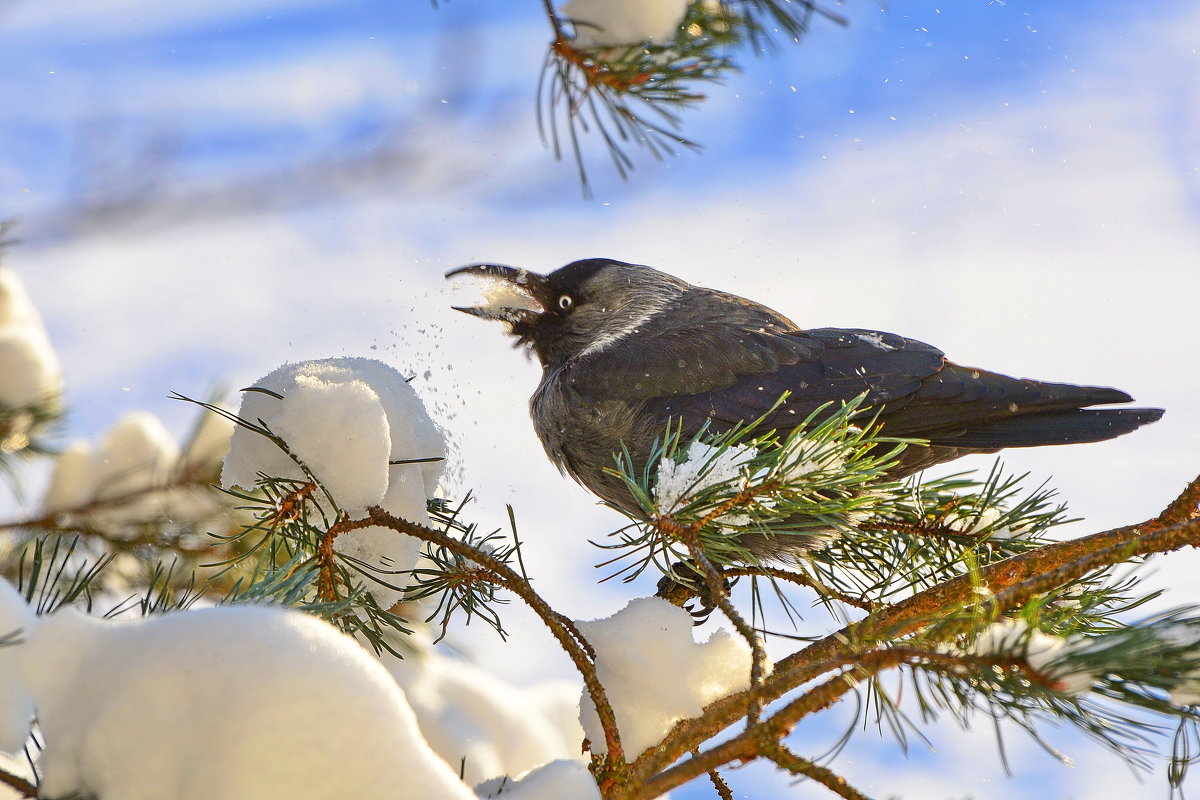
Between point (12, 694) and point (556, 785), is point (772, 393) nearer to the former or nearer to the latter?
point (556, 785)

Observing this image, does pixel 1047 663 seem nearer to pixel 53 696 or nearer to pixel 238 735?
pixel 238 735

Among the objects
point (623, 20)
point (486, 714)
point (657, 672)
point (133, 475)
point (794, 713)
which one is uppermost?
point (623, 20)

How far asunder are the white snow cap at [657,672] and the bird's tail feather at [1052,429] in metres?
1.05

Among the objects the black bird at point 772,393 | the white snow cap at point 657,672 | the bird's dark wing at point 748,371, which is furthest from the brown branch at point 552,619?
the bird's dark wing at point 748,371

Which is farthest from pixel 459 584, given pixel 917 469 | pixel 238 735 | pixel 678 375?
pixel 917 469

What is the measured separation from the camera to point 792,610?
5.55 ft

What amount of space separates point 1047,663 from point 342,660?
553mm

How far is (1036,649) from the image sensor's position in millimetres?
765

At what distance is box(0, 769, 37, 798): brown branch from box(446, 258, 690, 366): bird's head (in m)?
1.76

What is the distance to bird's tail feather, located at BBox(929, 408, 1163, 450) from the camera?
191cm

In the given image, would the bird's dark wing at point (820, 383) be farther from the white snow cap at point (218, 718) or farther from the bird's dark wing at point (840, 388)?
the white snow cap at point (218, 718)

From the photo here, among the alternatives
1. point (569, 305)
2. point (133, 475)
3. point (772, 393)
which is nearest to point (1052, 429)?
point (772, 393)

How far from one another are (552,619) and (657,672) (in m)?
0.14

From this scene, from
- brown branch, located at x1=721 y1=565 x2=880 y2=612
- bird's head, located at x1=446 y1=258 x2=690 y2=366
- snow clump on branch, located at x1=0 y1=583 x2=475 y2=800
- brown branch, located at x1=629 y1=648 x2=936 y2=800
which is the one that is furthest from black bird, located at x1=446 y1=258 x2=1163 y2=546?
snow clump on branch, located at x1=0 y1=583 x2=475 y2=800
